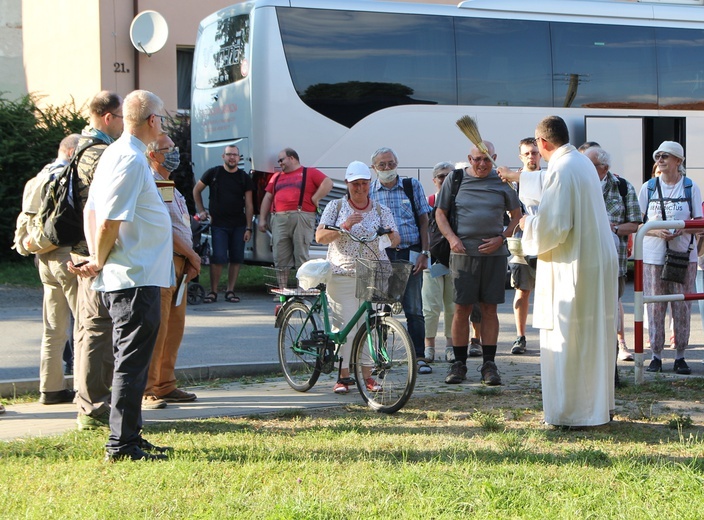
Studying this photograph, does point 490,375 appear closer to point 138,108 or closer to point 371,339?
point 371,339

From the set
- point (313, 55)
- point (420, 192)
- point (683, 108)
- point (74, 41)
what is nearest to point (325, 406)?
point (420, 192)

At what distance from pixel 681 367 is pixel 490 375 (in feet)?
6.81

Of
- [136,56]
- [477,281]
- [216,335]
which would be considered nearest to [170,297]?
[477,281]

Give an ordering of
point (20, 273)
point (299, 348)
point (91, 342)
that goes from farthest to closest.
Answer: point (20, 273)
point (299, 348)
point (91, 342)

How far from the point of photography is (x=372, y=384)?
7.88m

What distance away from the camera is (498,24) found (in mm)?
17703

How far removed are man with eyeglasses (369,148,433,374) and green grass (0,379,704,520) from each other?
262 cm

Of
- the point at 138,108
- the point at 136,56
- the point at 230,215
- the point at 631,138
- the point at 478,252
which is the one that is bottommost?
the point at 478,252

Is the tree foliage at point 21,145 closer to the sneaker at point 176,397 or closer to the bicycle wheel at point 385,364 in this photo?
the sneaker at point 176,397

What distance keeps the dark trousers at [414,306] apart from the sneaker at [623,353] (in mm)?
2037

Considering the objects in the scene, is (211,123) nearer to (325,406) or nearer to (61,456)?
(325,406)

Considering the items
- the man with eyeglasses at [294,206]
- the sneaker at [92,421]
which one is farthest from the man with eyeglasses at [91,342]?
the man with eyeglasses at [294,206]

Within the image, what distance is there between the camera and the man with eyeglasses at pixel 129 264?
19.8ft

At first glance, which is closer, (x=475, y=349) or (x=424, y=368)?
(x=424, y=368)
